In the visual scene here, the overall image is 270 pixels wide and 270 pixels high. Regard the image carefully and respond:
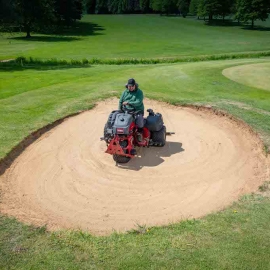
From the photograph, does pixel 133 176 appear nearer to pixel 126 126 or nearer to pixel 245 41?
pixel 126 126

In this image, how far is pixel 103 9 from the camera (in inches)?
4793

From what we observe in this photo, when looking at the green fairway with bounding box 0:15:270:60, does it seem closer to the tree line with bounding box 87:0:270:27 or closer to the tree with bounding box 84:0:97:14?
the tree line with bounding box 87:0:270:27

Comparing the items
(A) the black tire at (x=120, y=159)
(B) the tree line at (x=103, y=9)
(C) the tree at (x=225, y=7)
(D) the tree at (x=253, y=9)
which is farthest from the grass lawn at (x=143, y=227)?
(C) the tree at (x=225, y=7)

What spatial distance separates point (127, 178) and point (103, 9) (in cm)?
12188

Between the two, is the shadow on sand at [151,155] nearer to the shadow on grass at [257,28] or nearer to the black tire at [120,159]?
the black tire at [120,159]

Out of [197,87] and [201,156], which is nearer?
[201,156]

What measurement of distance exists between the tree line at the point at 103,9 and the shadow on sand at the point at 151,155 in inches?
1168

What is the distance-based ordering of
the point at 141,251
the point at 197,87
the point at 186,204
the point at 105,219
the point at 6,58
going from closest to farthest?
the point at 141,251 → the point at 105,219 → the point at 186,204 → the point at 197,87 → the point at 6,58

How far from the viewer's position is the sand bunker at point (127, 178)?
8469 mm

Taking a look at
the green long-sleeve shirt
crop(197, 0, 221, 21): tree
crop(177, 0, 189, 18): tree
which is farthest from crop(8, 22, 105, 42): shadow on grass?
the green long-sleeve shirt

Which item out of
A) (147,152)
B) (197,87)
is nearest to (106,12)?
(197,87)

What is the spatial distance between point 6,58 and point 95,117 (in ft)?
87.6

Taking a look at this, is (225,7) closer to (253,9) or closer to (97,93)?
(253,9)

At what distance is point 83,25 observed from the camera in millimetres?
85312
